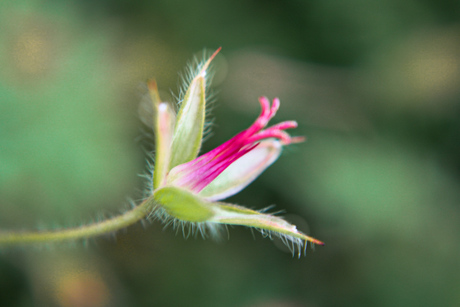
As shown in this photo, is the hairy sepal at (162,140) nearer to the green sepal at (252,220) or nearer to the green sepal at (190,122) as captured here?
the green sepal at (190,122)

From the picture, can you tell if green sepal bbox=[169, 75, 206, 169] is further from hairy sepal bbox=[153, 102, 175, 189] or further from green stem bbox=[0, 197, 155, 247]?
green stem bbox=[0, 197, 155, 247]

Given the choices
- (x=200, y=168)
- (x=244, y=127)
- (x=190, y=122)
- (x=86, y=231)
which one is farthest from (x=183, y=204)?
(x=244, y=127)

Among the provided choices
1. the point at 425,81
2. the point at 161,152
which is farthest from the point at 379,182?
the point at 161,152

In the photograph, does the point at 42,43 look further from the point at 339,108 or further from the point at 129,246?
the point at 339,108

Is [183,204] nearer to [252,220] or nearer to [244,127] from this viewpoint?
[252,220]

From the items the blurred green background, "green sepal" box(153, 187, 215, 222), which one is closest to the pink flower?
"green sepal" box(153, 187, 215, 222)
